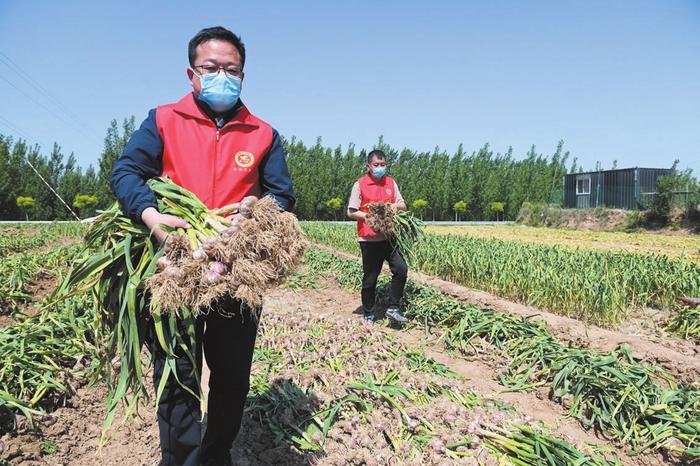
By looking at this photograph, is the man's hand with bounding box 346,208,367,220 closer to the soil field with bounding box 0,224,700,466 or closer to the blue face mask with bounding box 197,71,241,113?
the soil field with bounding box 0,224,700,466

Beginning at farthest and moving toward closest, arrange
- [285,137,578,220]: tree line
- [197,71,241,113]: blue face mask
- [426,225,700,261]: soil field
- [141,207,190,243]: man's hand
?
1. [285,137,578,220]: tree line
2. [426,225,700,261]: soil field
3. [197,71,241,113]: blue face mask
4. [141,207,190,243]: man's hand

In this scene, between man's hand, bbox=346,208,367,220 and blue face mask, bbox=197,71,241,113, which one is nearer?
blue face mask, bbox=197,71,241,113

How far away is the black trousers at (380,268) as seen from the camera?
16.9 feet

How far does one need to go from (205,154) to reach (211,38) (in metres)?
0.53

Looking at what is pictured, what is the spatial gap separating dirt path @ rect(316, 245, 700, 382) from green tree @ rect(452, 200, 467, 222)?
105 ft

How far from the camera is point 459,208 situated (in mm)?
37469

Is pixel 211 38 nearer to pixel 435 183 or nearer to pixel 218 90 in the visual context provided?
pixel 218 90

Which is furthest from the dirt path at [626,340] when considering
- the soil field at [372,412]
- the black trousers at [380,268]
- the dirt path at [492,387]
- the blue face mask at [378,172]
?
the blue face mask at [378,172]

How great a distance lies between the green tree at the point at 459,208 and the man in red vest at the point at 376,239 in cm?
3289

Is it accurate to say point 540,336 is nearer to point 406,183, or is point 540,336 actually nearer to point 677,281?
point 677,281

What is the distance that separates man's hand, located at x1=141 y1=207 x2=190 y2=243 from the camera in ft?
5.81

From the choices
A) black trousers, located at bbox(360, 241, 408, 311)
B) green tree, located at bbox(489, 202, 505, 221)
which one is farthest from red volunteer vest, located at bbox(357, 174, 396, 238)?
green tree, located at bbox(489, 202, 505, 221)

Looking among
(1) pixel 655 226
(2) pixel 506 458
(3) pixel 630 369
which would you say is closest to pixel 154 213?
(2) pixel 506 458

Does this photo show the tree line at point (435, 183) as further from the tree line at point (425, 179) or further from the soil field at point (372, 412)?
the soil field at point (372, 412)
